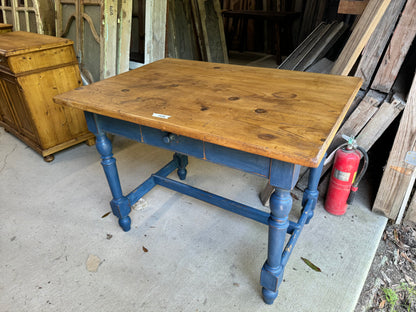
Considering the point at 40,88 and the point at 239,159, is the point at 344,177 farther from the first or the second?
the point at 40,88

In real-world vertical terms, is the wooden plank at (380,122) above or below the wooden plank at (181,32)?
below

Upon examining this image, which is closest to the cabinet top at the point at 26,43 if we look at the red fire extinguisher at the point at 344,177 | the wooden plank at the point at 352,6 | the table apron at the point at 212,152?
the table apron at the point at 212,152

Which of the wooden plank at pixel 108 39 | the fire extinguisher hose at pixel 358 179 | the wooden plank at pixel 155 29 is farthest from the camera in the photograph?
Result: the wooden plank at pixel 155 29

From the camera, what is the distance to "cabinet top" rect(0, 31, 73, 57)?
87.2 inches

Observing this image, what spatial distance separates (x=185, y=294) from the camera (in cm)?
149

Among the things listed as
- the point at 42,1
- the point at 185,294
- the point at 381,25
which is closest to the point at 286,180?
the point at 185,294

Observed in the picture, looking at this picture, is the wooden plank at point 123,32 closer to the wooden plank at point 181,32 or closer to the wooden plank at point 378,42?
the wooden plank at point 181,32

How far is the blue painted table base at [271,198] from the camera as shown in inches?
43.3

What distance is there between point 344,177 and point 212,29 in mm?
3019

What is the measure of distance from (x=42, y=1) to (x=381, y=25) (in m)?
3.53

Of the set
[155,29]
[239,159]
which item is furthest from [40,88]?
[239,159]

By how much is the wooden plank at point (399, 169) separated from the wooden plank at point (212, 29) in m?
2.84

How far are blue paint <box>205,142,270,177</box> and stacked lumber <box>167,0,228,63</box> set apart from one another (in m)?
2.88

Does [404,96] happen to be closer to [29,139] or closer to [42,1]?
[29,139]
